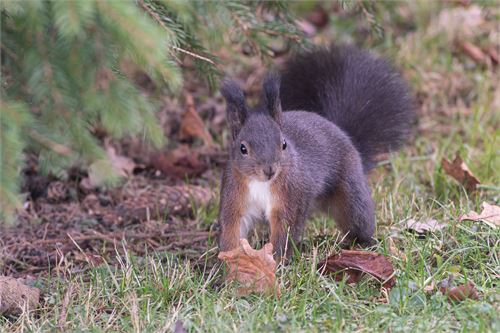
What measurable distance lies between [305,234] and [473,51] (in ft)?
7.18

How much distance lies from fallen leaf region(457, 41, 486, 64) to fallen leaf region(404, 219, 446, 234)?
2075mm

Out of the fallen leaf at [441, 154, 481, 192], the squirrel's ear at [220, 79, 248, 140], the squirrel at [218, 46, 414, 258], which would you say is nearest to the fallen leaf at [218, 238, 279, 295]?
the squirrel at [218, 46, 414, 258]

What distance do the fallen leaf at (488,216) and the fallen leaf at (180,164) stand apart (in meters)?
1.44

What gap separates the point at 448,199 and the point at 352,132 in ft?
1.57

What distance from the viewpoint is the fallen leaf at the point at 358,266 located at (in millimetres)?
2576

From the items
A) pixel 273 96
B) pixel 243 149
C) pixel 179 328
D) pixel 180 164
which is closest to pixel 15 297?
pixel 179 328

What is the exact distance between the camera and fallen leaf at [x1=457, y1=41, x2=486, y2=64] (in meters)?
4.79

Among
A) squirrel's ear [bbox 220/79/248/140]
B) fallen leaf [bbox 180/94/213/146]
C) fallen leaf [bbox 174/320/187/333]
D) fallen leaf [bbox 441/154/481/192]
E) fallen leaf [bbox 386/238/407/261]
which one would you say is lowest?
fallen leaf [bbox 174/320/187/333]

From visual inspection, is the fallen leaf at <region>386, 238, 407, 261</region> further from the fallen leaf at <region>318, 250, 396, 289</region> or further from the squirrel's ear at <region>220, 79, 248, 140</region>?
the squirrel's ear at <region>220, 79, 248, 140</region>

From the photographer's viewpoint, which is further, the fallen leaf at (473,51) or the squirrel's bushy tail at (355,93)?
the fallen leaf at (473,51)

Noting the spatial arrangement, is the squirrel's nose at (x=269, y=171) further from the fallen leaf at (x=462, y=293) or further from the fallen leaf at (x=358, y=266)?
the fallen leaf at (x=462, y=293)

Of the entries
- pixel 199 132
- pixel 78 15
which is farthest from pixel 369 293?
pixel 199 132

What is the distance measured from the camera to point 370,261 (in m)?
2.62

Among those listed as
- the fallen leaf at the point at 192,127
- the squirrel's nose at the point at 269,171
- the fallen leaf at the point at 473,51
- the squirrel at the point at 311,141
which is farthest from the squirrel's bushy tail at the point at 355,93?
the fallen leaf at the point at 473,51
